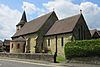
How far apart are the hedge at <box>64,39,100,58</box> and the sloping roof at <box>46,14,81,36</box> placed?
11.5 m

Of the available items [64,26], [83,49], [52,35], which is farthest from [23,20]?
Result: [83,49]

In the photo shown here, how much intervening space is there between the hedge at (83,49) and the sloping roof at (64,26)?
11.5m

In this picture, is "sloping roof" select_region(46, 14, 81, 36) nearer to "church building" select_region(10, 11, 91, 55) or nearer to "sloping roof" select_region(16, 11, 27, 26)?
"church building" select_region(10, 11, 91, 55)

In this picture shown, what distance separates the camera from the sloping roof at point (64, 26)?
44.8 meters

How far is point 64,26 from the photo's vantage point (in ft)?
156

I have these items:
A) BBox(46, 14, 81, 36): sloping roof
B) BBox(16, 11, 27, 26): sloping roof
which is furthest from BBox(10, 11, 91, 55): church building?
BBox(16, 11, 27, 26): sloping roof

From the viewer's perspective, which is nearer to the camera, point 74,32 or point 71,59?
point 71,59

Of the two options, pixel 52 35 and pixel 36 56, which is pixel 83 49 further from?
pixel 52 35

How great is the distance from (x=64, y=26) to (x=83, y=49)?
1824 cm

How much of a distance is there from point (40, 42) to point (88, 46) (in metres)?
25.6

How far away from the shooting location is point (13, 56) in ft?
149

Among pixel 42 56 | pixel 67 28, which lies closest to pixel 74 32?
pixel 67 28

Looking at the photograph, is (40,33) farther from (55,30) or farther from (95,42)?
(95,42)

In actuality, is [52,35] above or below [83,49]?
above
